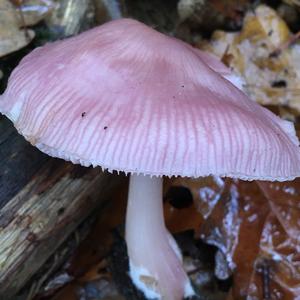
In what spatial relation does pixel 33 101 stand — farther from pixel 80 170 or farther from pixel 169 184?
pixel 169 184

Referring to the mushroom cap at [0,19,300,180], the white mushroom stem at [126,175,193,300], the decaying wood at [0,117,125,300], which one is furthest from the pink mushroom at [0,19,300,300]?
the white mushroom stem at [126,175,193,300]

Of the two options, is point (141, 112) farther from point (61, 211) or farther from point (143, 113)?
point (61, 211)

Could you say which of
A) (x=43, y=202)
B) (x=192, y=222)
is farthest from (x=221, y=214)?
(x=43, y=202)

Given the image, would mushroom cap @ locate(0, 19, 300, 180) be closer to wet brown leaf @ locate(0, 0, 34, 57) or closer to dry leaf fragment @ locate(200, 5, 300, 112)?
wet brown leaf @ locate(0, 0, 34, 57)

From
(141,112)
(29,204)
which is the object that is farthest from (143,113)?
(29,204)

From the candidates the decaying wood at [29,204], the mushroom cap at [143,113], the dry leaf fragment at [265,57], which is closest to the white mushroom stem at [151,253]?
the decaying wood at [29,204]
